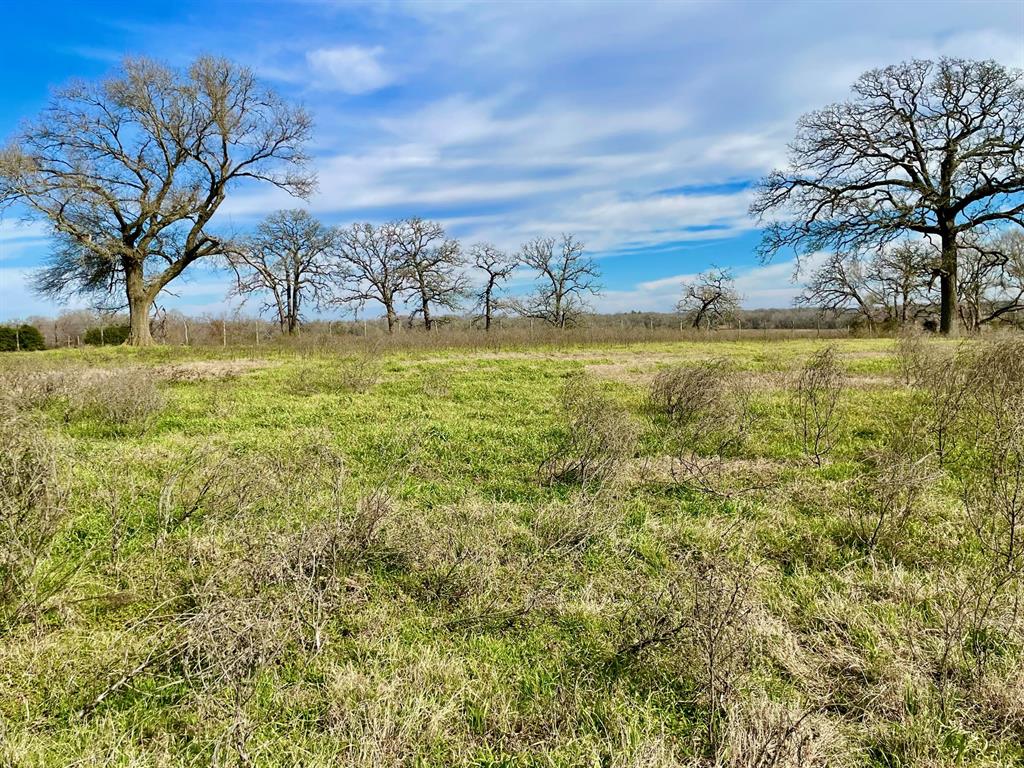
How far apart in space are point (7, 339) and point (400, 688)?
1567 inches

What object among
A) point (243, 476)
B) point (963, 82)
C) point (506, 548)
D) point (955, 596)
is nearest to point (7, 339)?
point (243, 476)

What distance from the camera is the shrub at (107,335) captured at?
3291 centimetres

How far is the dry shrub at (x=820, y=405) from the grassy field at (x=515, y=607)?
1.18 ft

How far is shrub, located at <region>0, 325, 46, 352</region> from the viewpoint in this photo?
30594mm

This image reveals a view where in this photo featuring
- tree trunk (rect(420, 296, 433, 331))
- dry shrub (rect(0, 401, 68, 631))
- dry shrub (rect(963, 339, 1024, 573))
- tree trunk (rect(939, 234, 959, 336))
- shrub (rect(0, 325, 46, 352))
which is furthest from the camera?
tree trunk (rect(420, 296, 433, 331))

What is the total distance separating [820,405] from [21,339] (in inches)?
1582

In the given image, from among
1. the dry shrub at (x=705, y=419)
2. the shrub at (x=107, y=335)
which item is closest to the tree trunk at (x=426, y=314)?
the shrub at (x=107, y=335)

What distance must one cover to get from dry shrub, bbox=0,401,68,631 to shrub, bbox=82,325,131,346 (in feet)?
116

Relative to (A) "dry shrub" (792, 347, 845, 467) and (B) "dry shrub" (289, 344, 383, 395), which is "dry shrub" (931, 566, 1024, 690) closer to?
(A) "dry shrub" (792, 347, 845, 467)

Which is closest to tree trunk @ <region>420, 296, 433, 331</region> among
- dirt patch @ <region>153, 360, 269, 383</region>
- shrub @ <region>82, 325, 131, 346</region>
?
shrub @ <region>82, 325, 131, 346</region>

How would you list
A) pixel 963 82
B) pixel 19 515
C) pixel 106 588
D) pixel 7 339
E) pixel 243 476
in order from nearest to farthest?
pixel 19 515
pixel 106 588
pixel 243 476
pixel 963 82
pixel 7 339

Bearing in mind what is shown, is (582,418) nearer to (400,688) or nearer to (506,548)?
(506,548)

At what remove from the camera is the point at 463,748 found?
225 cm

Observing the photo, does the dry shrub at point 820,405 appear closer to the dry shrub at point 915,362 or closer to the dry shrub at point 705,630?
the dry shrub at point 915,362
